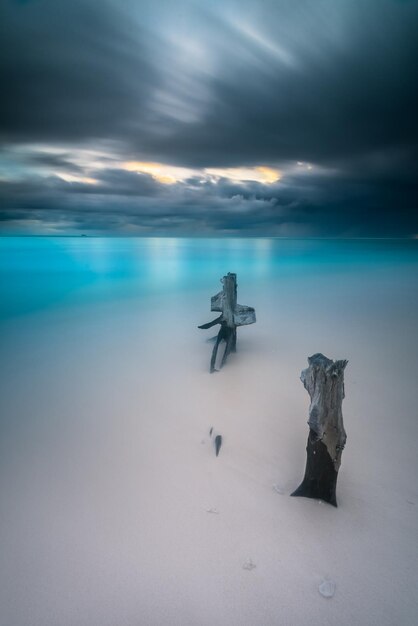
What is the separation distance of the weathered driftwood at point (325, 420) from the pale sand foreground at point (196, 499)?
0.45 meters

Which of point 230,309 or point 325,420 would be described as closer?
point 325,420

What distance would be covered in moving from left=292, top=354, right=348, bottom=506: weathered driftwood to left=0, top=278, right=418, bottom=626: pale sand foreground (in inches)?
17.6

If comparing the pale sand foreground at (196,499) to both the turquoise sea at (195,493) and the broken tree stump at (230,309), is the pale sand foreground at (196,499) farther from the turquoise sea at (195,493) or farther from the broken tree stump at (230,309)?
the broken tree stump at (230,309)

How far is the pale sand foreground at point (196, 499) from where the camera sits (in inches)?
119

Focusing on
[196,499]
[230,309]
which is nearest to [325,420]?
[196,499]

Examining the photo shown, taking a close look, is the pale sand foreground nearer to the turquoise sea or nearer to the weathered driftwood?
the turquoise sea

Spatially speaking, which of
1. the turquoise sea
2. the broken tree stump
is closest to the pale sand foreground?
the turquoise sea

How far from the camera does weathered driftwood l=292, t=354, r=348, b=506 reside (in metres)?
3.47

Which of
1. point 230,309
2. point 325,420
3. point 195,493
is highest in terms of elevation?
point 230,309

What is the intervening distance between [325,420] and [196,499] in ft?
6.64

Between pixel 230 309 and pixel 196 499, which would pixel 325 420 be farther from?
pixel 230 309

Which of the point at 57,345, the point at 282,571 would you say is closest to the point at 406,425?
the point at 282,571

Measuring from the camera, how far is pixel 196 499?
414 centimetres

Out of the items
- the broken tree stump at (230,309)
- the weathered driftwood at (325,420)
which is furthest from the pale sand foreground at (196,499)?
the broken tree stump at (230,309)
